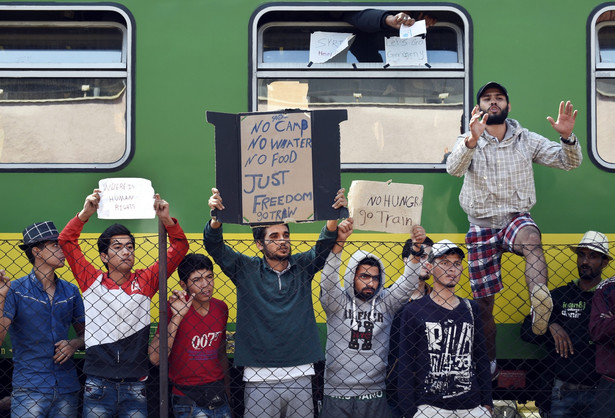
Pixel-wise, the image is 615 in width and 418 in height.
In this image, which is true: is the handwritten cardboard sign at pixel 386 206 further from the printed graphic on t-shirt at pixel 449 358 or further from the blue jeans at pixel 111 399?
the blue jeans at pixel 111 399

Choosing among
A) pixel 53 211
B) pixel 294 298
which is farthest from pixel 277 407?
pixel 53 211

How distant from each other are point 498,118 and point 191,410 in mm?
2608

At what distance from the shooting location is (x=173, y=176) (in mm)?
5312

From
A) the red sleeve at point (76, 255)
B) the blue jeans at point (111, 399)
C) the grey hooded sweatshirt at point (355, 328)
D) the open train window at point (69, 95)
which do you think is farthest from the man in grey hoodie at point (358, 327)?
the open train window at point (69, 95)

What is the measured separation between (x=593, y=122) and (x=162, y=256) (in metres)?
2.97

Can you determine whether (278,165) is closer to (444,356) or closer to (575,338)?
(444,356)

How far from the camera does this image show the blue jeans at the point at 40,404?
4664mm

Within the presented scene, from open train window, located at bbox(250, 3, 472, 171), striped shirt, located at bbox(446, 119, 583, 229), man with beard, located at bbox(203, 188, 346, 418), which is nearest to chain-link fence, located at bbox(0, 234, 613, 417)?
man with beard, located at bbox(203, 188, 346, 418)

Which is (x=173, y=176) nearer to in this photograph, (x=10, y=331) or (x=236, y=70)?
(x=236, y=70)

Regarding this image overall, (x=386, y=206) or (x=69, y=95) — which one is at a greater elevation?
(x=69, y=95)

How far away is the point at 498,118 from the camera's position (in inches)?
201

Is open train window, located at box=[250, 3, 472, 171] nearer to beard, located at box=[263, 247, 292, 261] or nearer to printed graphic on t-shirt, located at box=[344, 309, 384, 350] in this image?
beard, located at box=[263, 247, 292, 261]

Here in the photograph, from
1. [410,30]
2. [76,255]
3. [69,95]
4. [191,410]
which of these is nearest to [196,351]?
[191,410]

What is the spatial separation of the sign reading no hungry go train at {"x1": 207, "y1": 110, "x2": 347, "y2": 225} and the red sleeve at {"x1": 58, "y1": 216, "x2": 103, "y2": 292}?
0.93 m
